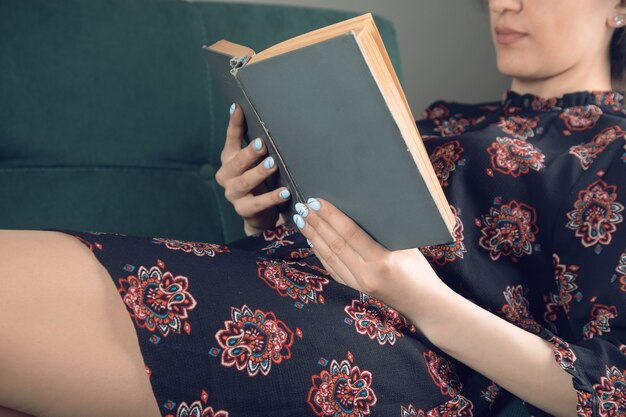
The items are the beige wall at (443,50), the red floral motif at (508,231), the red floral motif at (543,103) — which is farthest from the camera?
the beige wall at (443,50)

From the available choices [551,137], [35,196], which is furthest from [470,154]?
[35,196]

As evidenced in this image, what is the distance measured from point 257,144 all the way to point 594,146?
19.3 inches

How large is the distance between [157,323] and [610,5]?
896 mm

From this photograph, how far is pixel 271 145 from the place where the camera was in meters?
0.83

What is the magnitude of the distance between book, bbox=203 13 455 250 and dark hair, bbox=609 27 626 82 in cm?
70

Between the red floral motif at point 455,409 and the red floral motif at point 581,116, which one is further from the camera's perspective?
the red floral motif at point 581,116

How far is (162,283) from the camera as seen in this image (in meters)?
0.72

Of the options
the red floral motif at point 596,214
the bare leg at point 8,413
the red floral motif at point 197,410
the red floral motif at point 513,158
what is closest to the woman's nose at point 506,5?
the red floral motif at point 513,158

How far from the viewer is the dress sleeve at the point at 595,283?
779 mm

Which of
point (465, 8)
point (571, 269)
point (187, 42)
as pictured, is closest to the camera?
point (571, 269)

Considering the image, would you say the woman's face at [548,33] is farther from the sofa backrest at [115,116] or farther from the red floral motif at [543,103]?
the sofa backrest at [115,116]

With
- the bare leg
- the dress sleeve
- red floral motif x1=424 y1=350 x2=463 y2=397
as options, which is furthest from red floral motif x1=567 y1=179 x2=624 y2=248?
the bare leg

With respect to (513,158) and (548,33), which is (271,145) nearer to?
(513,158)

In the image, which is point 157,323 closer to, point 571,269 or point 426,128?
point 571,269
